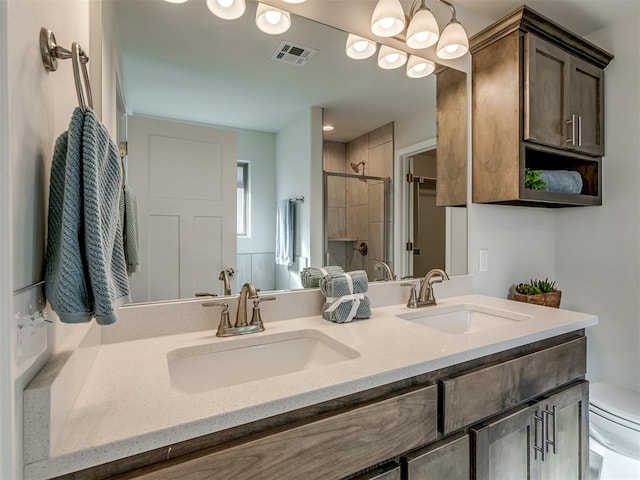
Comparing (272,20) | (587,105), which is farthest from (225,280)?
(587,105)

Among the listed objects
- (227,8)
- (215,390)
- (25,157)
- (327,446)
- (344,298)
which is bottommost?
(327,446)

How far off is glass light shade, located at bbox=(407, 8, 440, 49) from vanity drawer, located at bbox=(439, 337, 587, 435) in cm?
136

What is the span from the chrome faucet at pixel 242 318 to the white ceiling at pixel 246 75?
0.64m

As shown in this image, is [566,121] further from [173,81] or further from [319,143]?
[173,81]

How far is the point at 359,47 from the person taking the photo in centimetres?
150

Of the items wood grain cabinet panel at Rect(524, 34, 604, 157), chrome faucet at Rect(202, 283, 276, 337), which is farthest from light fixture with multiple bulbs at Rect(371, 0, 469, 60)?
chrome faucet at Rect(202, 283, 276, 337)

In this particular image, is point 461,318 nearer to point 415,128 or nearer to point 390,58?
point 415,128

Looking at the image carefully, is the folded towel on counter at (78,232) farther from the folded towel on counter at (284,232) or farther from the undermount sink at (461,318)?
the undermount sink at (461,318)

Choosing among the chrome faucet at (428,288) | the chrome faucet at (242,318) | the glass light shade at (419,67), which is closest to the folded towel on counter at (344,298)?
the chrome faucet at (242,318)

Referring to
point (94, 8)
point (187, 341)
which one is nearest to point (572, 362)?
point (187, 341)

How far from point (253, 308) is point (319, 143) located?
0.75 meters

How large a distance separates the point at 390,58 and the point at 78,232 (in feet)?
5.00

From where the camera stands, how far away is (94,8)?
3.40 feet

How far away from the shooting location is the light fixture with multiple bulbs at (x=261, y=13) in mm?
1209
